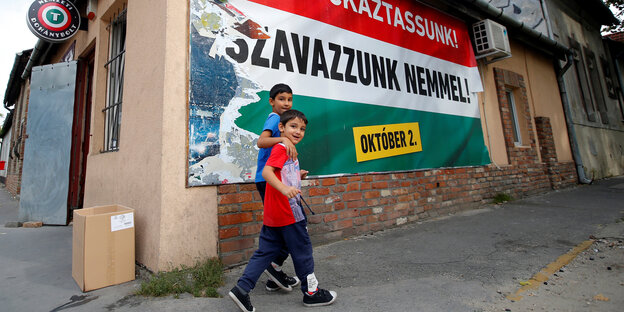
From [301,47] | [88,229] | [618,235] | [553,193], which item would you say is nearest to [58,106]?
[88,229]

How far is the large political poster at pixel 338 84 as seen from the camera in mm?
2605

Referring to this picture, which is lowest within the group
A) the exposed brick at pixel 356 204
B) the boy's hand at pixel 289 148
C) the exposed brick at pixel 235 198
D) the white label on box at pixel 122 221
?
the exposed brick at pixel 356 204

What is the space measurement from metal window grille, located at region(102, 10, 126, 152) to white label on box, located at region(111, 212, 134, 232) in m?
1.50

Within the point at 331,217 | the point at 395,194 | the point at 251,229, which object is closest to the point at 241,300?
the point at 251,229

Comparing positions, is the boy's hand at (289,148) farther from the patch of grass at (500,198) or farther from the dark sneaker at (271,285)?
the patch of grass at (500,198)

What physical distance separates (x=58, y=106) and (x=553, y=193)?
910 centimetres

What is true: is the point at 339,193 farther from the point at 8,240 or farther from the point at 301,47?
the point at 8,240

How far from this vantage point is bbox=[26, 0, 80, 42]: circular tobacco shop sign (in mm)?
4324

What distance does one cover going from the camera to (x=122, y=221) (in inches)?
91.4

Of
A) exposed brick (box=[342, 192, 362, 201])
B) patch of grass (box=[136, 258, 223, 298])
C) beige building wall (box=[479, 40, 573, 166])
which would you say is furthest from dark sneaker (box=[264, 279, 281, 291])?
beige building wall (box=[479, 40, 573, 166])

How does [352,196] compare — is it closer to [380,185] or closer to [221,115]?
[380,185]

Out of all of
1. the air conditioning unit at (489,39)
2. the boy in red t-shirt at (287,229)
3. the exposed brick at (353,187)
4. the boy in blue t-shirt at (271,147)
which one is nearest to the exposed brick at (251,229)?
the boy in blue t-shirt at (271,147)

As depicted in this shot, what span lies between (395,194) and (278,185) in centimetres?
258

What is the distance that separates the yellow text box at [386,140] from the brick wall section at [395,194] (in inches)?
11.3
